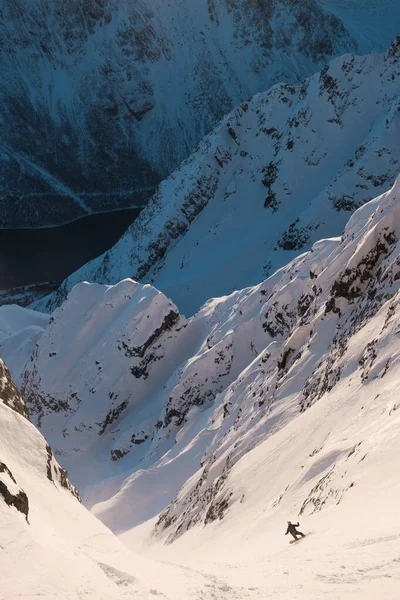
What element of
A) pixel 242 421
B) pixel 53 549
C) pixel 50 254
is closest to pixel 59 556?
pixel 53 549

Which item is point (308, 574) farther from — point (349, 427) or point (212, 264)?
point (212, 264)

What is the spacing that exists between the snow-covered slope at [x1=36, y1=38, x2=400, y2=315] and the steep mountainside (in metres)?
27.3

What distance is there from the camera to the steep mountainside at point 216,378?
30.7m

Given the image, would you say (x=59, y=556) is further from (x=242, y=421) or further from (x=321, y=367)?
(x=242, y=421)

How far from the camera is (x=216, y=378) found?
183ft

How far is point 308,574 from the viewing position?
630 inches

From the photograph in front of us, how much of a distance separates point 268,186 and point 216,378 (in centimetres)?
5068

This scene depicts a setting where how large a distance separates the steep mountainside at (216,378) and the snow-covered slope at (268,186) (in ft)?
89.5

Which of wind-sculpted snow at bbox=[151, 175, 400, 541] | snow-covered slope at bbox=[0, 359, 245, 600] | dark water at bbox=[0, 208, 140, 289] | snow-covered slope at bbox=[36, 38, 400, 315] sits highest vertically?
snow-covered slope at bbox=[0, 359, 245, 600]

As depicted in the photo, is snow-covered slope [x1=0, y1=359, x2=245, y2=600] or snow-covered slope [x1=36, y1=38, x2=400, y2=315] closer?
snow-covered slope [x1=0, y1=359, x2=245, y2=600]

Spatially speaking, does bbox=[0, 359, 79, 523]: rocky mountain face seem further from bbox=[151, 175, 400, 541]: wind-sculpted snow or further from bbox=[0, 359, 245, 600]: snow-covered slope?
bbox=[151, 175, 400, 541]: wind-sculpted snow

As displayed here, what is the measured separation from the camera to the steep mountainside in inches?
1210

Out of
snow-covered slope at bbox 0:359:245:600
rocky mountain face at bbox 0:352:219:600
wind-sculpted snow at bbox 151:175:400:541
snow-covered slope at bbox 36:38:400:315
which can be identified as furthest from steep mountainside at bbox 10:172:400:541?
snow-covered slope at bbox 36:38:400:315

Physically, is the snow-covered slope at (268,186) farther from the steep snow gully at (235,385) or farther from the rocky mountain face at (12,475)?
the rocky mountain face at (12,475)
